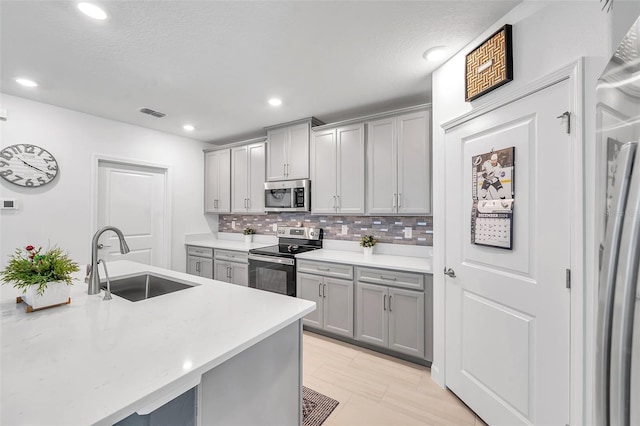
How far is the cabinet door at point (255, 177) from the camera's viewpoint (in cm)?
381

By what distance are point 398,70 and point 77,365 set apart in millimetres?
2579

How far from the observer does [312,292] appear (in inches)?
115

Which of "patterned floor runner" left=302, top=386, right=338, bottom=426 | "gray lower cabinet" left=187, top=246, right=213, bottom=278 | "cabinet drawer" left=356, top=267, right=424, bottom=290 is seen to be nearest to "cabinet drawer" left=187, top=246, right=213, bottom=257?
"gray lower cabinet" left=187, top=246, right=213, bottom=278

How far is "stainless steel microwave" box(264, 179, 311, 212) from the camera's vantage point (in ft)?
10.8

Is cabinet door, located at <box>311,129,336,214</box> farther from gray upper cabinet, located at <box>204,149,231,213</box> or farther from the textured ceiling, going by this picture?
gray upper cabinet, located at <box>204,149,231,213</box>

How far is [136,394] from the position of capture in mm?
690

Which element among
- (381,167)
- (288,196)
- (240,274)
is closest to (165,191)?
(240,274)

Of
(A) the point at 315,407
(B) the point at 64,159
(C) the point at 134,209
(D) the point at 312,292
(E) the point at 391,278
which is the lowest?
(A) the point at 315,407

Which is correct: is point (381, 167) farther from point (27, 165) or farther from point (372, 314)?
point (27, 165)

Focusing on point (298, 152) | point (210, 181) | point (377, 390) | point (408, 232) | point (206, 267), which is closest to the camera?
point (377, 390)

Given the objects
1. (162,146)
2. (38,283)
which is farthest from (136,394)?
(162,146)

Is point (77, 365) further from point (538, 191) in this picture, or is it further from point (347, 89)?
point (347, 89)

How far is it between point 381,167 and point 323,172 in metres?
0.72

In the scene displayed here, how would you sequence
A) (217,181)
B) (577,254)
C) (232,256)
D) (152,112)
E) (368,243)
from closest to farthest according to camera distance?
(577,254) → (368,243) → (152,112) → (232,256) → (217,181)
